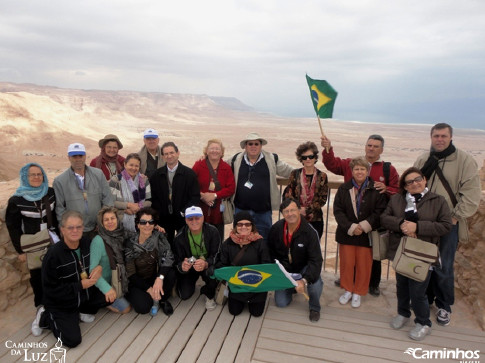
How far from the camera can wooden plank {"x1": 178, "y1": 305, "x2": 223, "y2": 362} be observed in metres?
3.33

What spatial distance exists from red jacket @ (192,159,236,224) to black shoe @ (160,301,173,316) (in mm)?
1223

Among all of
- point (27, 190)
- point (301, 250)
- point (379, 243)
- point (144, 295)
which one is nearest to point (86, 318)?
point (144, 295)

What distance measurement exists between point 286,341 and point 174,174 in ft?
7.93

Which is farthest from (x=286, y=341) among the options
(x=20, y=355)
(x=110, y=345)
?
(x=20, y=355)

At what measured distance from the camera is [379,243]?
4.00 metres

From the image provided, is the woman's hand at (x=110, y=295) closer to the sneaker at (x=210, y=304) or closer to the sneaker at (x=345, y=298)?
the sneaker at (x=210, y=304)

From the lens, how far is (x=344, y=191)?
13.7 feet

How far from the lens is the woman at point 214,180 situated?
4594mm

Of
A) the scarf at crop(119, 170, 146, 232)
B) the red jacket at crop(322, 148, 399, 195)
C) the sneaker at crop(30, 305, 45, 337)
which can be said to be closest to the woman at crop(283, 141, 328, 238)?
the red jacket at crop(322, 148, 399, 195)

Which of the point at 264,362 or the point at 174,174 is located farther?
the point at 174,174

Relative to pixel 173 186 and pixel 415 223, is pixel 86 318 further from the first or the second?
pixel 415 223

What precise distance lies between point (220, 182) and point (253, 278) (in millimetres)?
1398

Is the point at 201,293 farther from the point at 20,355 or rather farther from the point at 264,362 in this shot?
the point at 20,355

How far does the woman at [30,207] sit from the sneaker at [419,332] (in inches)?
159
